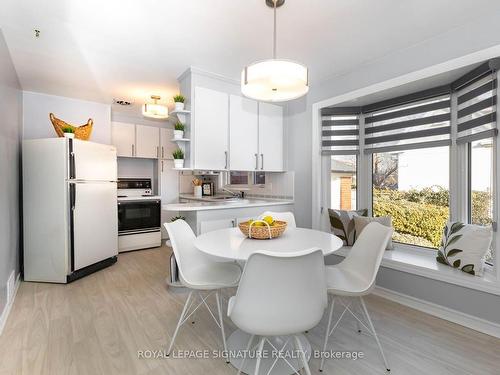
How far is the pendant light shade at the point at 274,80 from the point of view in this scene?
5.38 ft

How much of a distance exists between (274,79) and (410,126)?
198 centimetres

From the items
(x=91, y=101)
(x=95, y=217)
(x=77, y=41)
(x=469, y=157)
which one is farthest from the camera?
(x=91, y=101)

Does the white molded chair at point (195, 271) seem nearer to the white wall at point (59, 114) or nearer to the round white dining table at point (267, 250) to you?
the round white dining table at point (267, 250)

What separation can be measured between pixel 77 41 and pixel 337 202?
3.22 meters

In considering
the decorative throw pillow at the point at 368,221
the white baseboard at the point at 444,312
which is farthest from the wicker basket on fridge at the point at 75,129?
the white baseboard at the point at 444,312

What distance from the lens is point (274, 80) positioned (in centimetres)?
179

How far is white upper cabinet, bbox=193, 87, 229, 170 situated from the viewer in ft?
9.63

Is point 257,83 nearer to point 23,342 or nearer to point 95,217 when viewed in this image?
point 23,342

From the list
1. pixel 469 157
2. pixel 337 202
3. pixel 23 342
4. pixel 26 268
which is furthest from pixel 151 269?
pixel 469 157

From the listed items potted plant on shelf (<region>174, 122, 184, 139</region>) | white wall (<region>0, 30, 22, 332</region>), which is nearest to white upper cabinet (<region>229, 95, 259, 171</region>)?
potted plant on shelf (<region>174, 122, 184, 139</region>)

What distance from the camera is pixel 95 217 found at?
3.35 metres

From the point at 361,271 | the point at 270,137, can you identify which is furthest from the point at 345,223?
the point at 270,137

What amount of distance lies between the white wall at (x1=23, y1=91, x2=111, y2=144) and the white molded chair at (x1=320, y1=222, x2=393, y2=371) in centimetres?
384

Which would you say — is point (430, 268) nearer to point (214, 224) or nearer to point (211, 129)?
point (214, 224)
